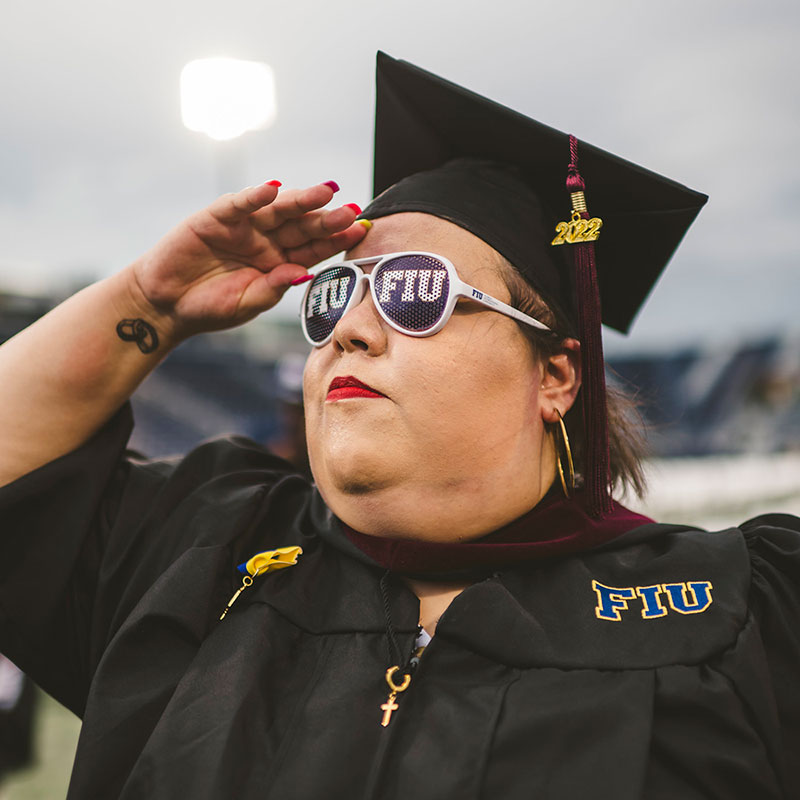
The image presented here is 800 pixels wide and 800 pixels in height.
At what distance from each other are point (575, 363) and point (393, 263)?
1.91 feet

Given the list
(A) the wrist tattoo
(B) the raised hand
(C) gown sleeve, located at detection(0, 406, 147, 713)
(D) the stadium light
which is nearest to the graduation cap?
(B) the raised hand

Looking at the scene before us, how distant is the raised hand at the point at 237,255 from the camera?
6.57ft

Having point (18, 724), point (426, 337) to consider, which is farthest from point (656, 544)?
point (18, 724)

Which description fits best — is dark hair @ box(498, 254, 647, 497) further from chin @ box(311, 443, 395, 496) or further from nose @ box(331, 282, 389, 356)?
chin @ box(311, 443, 395, 496)

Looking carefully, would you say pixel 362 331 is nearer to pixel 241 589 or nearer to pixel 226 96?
pixel 241 589

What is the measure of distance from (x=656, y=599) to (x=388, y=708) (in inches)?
24.2

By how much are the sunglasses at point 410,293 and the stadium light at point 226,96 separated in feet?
19.2

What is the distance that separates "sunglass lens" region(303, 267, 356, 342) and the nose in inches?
1.8

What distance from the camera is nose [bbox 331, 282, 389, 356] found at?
1789 millimetres

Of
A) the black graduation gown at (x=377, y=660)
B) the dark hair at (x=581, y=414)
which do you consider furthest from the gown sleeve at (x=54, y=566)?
the dark hair at (x=581, y=414)

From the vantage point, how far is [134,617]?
1.74 m

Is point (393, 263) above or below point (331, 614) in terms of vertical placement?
above

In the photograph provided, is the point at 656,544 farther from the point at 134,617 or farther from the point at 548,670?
the point at 134,617

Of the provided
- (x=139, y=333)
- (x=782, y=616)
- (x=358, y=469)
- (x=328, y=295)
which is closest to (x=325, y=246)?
(x=328, y=295)
